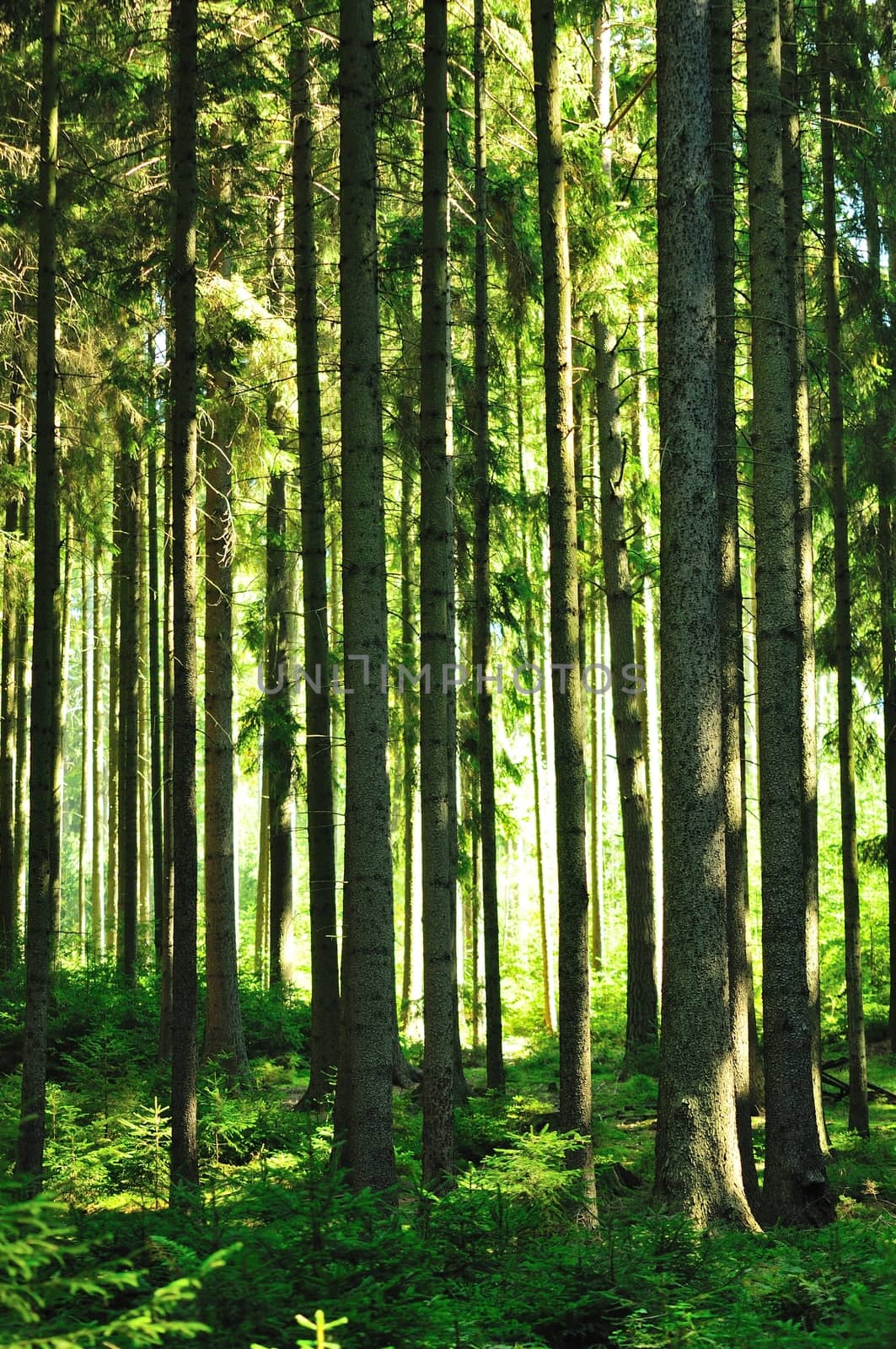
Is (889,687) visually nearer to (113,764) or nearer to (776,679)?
(776,679)

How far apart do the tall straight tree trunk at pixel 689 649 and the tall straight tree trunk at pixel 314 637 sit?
4132mm

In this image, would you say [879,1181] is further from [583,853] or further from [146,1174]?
[146,1174]

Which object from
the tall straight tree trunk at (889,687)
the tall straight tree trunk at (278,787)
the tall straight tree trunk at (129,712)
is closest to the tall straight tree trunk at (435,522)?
the tall straight tree trunk at (129,712)

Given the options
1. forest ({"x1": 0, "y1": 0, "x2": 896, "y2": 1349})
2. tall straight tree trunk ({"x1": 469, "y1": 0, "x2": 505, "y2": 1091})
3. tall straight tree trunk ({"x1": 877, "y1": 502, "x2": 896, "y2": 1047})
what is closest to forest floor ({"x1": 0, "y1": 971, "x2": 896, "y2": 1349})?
forest ({"x1": 0, "y1": 0, "x2": 896, "y2": 1349})

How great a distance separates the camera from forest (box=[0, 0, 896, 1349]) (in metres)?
4.86

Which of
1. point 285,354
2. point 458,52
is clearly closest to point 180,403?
point 285,354

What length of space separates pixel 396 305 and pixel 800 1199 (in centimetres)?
927

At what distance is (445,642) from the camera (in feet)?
26.8

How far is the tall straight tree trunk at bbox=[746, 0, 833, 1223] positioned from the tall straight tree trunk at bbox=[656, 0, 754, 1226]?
1057 millimetres

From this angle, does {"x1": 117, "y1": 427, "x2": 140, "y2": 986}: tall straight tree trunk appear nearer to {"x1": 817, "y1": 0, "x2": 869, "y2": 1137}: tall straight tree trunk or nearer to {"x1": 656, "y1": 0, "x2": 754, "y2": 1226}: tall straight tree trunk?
{"x1": 817, "y1": 0, "x2": 869, "y2": 1137}: tall straight tree trunk

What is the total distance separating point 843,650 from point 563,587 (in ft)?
16.5

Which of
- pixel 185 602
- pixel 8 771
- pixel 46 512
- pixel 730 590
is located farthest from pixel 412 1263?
pixel 8 771

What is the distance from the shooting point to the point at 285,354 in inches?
483

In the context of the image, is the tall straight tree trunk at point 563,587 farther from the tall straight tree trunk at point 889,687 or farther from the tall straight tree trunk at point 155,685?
the tall straight tree trunk at point 889,687
